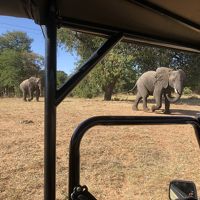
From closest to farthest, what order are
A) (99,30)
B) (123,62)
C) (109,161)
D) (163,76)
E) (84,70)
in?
(84,70) < (99,30) < (109,161) < (163,76) < (123,62)

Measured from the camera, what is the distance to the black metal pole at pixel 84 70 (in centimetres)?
104

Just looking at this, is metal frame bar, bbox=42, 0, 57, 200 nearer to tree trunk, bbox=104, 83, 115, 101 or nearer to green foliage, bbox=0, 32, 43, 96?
tree trunk, bbox=104, 83, 115, 101

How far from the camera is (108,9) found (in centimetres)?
119

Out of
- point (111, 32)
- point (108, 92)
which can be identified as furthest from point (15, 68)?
point (111, 32)

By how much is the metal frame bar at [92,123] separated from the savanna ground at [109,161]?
3066 millimetres

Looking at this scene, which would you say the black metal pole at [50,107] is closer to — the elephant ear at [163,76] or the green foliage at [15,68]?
the elephant ear at [163,76]

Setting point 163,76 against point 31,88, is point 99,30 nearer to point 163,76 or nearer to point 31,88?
point 163,76

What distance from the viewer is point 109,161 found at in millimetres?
5621

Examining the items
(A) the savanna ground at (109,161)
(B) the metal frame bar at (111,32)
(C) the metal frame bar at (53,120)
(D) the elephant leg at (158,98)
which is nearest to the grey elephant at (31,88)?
(D) the elephant leg at (158,98)

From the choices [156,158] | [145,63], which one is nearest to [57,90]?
[156,158]

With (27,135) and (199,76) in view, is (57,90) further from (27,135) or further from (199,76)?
(199,76)

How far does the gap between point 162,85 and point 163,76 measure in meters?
0.26

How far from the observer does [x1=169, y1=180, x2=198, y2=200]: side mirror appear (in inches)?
47.0

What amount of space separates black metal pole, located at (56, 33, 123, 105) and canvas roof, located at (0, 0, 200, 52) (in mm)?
54
